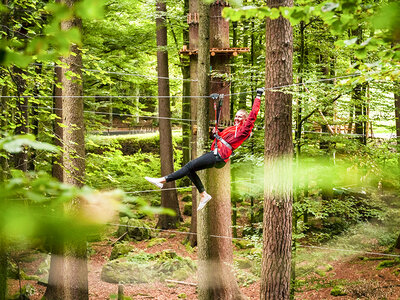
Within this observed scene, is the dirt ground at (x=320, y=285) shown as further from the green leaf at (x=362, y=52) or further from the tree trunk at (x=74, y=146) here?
the green leaf at (x=362, y=52)

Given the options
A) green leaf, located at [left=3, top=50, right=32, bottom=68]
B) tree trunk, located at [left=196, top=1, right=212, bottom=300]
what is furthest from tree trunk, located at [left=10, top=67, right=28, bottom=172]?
green leaf, located at [left=3, top=50, right=32, bottom=68]

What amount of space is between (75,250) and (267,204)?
11.0 ft

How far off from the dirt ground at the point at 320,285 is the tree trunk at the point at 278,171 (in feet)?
5.90

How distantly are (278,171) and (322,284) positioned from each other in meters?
3.88

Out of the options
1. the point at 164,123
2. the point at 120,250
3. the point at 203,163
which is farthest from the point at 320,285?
the point at 164,123

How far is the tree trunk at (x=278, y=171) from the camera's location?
4.55 metres

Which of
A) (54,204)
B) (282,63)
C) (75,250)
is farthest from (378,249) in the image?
(54,204)

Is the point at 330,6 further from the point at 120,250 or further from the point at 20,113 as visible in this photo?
the point at 120,250

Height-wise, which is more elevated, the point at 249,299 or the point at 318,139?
the point at 318,139

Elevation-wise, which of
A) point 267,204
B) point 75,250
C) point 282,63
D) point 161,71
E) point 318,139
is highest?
point 161,71

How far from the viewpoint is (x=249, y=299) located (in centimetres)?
722

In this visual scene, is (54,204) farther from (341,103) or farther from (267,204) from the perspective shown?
(341,103)

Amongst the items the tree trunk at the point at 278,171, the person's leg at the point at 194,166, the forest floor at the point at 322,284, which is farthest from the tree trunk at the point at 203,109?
the forest floor at the point at 322,284

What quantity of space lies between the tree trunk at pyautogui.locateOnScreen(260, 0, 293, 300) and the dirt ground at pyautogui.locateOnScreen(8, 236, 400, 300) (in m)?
1.80
